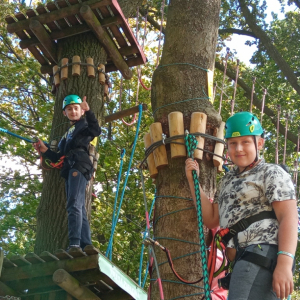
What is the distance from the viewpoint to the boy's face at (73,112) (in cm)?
422

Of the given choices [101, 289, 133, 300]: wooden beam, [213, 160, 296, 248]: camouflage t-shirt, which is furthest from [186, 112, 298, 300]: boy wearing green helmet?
[101, 289, 133, 300]: wooden beam

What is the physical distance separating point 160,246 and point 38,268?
35.2 inches

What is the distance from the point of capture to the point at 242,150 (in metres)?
2.47

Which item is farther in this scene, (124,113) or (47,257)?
(124,113)

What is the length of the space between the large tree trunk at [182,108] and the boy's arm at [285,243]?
0.79 metres

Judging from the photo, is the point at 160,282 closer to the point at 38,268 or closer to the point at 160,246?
the point at 160,246

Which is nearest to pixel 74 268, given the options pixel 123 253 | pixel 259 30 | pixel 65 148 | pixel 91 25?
pixel 65 148

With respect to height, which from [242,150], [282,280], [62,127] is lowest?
[282,280]

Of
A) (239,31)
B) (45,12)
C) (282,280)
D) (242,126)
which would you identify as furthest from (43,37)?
(239,31)

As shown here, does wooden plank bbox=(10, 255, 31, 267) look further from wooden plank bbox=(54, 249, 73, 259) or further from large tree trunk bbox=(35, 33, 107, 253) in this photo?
large tree trunk bbox=(35, 33, 107, 253)

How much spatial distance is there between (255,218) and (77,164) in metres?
2.01

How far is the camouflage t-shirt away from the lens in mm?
2221

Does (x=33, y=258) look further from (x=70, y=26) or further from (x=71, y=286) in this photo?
(x=70, y=26)

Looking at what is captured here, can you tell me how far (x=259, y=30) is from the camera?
10.3m
